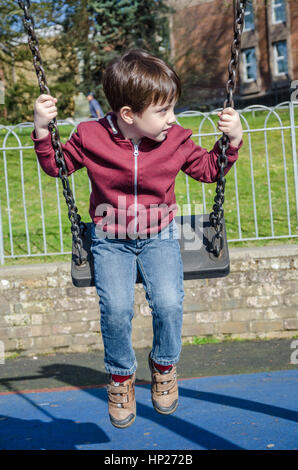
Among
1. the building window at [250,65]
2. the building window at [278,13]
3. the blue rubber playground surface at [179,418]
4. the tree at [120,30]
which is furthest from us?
the building window at [250,65]

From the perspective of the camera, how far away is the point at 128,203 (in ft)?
9.18

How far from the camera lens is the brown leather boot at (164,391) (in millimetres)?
2996

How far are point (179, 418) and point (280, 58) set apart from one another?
91.2 feet

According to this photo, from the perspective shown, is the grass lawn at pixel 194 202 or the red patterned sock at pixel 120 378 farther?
the grass lawn at pixel 194 202

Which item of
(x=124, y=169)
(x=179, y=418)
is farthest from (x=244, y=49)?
(x=124, y=169)

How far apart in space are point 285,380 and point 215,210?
3.25 m

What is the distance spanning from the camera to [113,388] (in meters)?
2.94

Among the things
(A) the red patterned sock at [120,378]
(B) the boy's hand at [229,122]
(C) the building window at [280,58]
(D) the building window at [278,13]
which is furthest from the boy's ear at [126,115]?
(C) the building window at [280,58]

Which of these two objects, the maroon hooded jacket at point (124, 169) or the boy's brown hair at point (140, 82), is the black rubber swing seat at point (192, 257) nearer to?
the maroon hooded jacket at point (124, 169)

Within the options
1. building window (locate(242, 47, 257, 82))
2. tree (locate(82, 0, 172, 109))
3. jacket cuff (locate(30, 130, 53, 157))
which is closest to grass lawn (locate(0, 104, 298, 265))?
jacket cuff (locate(30, 130, 53, 157))

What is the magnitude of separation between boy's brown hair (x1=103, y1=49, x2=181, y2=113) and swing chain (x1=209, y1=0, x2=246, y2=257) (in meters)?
0.24

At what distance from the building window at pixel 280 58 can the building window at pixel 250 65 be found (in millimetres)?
1236

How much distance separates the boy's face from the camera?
2.62m
